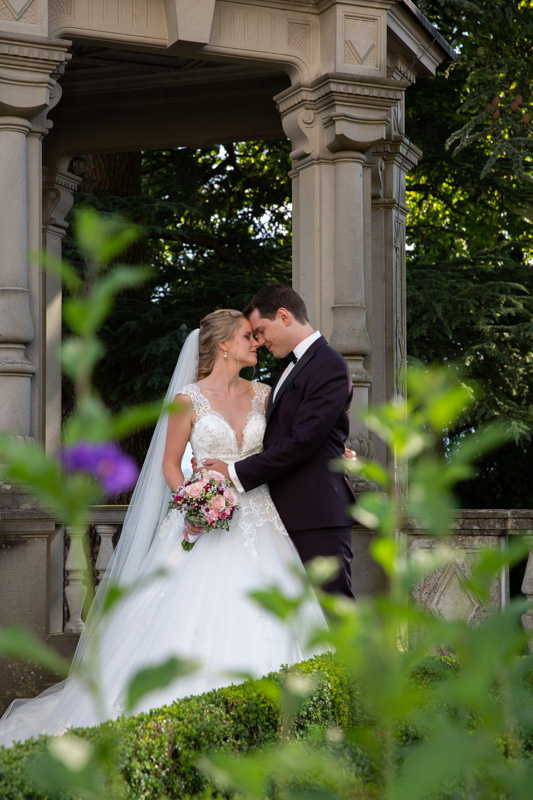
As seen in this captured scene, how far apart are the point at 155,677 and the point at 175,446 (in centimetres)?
418

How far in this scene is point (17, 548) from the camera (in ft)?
19.5

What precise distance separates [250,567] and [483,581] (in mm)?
3940

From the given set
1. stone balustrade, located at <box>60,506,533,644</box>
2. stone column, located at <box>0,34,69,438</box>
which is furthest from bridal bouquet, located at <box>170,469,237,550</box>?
stone column, located at <box>0,34,69,438</box>

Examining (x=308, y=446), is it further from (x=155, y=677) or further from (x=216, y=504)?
(x=155, y=677)

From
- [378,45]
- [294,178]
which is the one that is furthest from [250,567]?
[378,45]

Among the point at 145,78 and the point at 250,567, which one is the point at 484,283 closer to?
the point at 145,78

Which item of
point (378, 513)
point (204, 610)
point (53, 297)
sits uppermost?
point (53, 297)

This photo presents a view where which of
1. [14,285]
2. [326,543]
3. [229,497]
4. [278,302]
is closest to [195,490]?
[229,497]

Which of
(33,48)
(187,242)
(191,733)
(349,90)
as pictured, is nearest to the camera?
(191,733)

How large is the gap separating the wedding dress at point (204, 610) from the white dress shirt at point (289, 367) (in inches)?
8.1

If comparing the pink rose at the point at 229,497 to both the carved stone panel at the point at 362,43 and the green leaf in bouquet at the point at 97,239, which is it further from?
the green leaf in bouquet at the point at 97,239

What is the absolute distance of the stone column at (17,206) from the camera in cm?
610

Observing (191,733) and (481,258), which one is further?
(481,258)

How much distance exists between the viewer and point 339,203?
7125 mm
